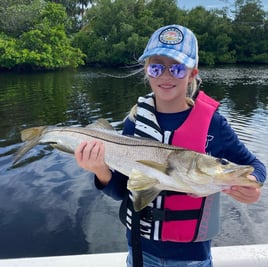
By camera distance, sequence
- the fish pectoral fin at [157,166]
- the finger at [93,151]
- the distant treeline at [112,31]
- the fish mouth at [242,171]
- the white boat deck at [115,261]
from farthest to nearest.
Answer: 1. the distant treeline at [112,31]
2. the white boat deck at [115,261]
3. the finger at [93,151]
4. the fish pectoral fin at [157,166]
5. the fish mouth at [242,171]

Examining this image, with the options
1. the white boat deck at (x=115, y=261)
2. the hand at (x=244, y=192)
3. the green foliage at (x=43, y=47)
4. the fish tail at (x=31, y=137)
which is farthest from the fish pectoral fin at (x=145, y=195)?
the green foliage at (x=43, y=47)

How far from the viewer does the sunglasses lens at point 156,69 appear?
83.1 inches

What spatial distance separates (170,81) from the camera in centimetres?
212

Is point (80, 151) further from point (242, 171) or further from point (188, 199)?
point (242, 171)

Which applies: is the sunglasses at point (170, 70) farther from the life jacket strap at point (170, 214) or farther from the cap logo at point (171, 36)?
the life jacket strap at point (170, 214)

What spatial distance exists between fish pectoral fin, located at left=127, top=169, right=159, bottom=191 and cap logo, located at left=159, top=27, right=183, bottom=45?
2.63 feet

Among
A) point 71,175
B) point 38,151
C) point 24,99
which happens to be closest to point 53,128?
point 71,175

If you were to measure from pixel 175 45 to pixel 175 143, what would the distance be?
0.58 m

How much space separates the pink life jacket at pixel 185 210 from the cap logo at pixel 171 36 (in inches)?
17.2

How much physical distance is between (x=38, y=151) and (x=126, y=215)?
8.28 m

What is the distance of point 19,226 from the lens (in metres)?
6.32

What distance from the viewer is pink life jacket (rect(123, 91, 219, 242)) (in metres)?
2.14

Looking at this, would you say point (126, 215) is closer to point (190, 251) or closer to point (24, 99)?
point (190, 251)

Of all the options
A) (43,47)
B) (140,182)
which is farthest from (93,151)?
(43,47)
